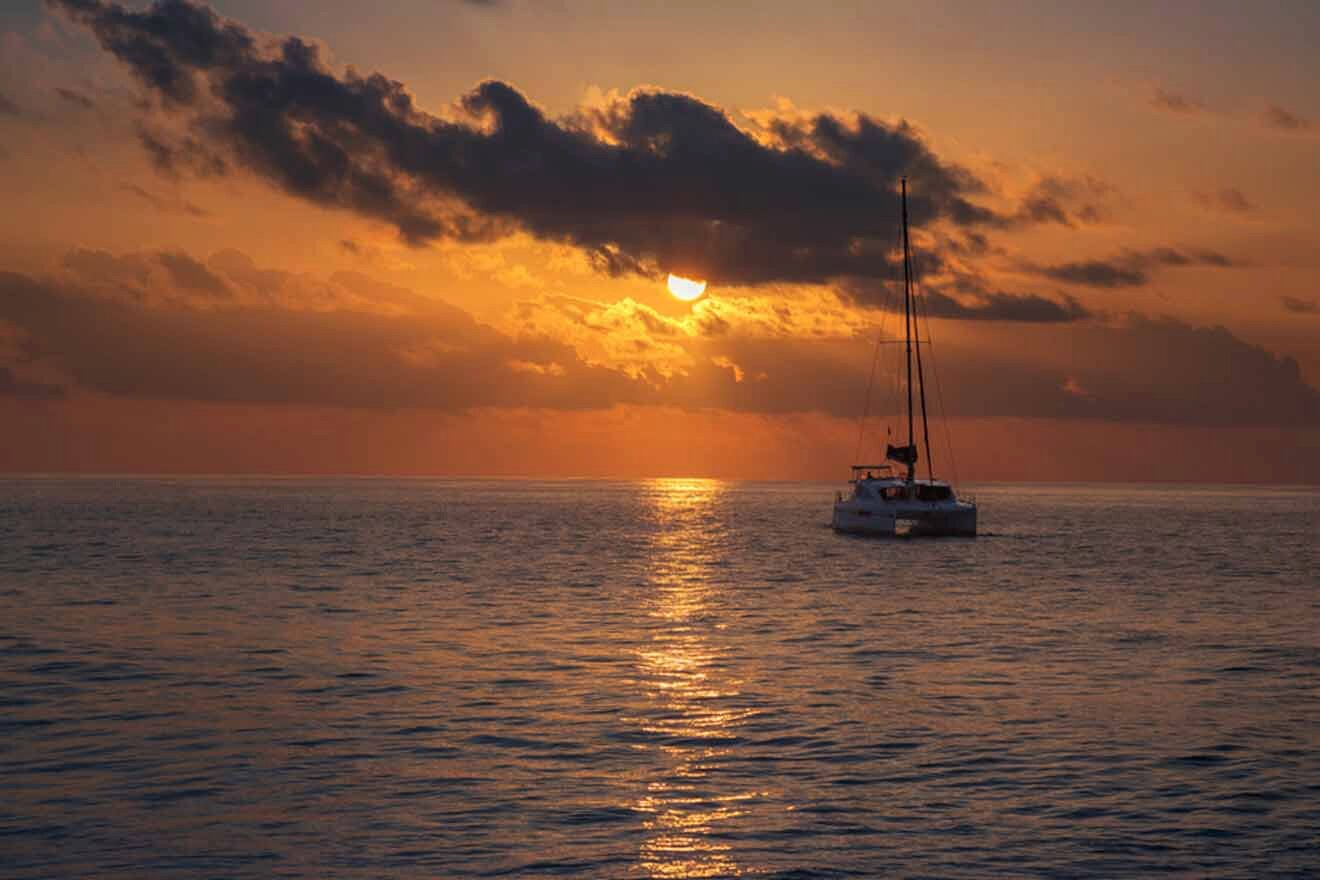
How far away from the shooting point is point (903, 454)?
4131 inches

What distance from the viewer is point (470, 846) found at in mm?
18438

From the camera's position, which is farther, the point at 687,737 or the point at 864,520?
the point at 864,520

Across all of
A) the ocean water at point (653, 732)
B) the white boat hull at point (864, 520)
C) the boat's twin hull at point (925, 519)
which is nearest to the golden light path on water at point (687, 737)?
the ocean water at point (653, 732)

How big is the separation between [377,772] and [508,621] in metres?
24.1

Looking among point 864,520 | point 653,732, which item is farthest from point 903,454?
point 653,732

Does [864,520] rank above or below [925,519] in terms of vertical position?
below

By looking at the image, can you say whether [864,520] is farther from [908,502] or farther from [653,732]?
[653,732]

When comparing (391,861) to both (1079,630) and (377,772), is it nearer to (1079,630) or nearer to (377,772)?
(377,772)

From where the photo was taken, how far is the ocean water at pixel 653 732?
18.4 m

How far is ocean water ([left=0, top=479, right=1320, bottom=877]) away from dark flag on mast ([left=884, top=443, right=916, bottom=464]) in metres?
43.0

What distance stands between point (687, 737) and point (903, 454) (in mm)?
81031

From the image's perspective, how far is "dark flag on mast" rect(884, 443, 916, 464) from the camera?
4119 inches

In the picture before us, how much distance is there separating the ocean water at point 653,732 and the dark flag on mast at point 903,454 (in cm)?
4296

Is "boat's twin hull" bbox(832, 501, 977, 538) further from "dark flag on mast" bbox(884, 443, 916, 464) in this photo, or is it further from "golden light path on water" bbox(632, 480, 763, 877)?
"golden light path on water" bbox(632, 480, 763, 877)
